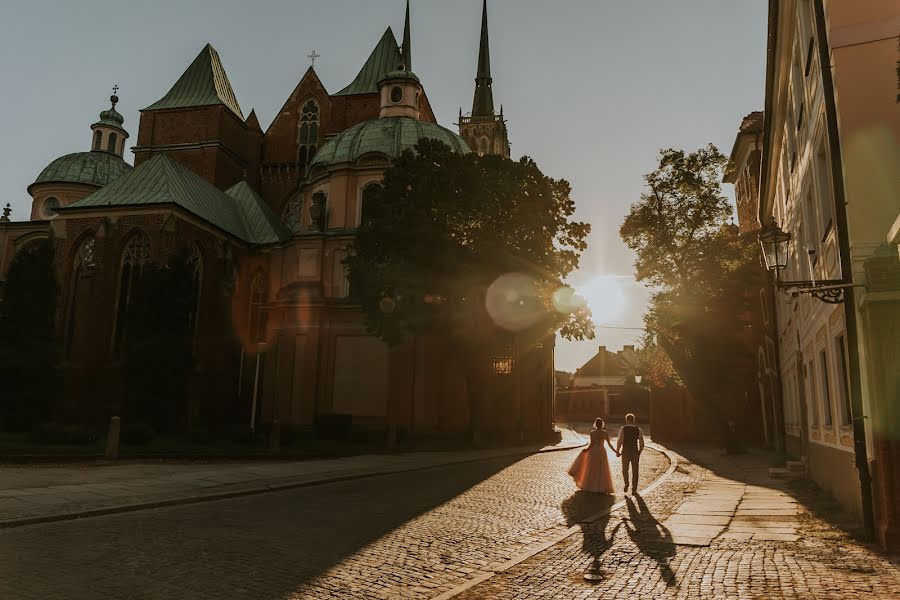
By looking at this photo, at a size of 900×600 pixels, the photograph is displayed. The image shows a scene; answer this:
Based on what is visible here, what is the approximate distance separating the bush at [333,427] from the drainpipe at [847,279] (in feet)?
80.0

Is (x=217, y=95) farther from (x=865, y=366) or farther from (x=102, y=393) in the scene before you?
(x=865, y=366)

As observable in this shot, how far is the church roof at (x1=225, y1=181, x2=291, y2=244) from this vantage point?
3881cm

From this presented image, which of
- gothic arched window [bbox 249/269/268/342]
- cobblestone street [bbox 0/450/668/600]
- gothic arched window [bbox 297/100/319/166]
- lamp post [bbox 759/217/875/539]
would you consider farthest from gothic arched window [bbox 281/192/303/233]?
lamp post [bbox 759/217/875/539]

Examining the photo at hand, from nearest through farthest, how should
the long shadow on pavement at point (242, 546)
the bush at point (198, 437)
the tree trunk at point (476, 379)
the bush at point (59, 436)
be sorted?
1. the long shadow on pavement at point (242, 546)
2. the bush at point (59, 436)
3. the bush at point (198, 437)
4. the tree trunk at point (476, 379)

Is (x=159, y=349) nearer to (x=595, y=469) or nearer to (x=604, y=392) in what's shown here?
(x=595, y=469)

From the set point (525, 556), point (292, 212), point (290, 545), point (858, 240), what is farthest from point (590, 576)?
point (292, 212)

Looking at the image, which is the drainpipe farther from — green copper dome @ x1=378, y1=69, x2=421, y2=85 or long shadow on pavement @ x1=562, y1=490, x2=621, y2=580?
green copper dome @ x1=378, y1=69, x2=421, y2=85

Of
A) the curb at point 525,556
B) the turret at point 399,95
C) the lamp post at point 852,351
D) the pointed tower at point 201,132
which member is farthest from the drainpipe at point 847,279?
the pointed tower at point 201,132

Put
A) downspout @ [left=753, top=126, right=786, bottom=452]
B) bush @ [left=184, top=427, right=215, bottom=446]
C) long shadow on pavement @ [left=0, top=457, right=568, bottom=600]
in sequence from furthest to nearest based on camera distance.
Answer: bush @ [left=184, top=427, right=215, bottom=446]
downspout @ [left=753, top=126, right=786, bottom=452]
long shadow on pavement @ [left=0, top=457, right=568, bottom=600]

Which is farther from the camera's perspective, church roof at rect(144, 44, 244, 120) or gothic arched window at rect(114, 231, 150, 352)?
church roof at rect(144, 44, 244, 120)

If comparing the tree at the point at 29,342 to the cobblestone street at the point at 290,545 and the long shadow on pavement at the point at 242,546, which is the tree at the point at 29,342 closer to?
the cobblestone street at the point at 290,545

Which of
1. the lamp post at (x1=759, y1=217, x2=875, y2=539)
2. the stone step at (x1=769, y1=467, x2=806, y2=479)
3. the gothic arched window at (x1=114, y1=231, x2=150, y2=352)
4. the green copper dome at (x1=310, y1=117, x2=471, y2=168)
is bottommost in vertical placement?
the stone step at (x1=769, y1=467, x2=806, y2=479)

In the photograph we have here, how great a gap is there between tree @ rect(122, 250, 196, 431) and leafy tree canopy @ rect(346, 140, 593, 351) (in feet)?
29.7

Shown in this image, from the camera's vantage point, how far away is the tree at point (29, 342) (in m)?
26.4
